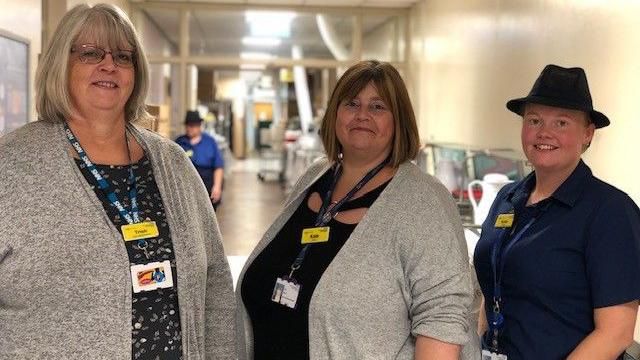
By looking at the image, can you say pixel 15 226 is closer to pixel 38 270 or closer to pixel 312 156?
pixel 38 270

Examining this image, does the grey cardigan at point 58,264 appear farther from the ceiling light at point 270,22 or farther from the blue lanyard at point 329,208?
the ceiling light at point 270,22

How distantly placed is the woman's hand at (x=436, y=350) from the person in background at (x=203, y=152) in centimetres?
611

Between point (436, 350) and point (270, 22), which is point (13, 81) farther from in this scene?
point (270, 22)

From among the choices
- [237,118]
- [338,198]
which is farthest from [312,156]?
[237,118]

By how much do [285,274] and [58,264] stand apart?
0.57 m

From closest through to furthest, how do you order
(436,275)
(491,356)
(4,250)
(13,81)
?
1. (4,250)
2. (436,275)
3. (491,356)
4. (13,81)

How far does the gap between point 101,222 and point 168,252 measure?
0.16m

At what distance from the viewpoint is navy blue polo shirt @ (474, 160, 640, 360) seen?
5.78 feet

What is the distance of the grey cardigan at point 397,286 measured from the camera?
1.68m

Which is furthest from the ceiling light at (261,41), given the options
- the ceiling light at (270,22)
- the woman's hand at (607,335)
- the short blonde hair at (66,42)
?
the woman's hand at (607,335)

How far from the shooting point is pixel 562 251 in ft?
6.02

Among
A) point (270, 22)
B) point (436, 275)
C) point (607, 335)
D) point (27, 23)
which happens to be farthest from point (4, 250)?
point (270, 22)

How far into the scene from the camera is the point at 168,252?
1.62 meters

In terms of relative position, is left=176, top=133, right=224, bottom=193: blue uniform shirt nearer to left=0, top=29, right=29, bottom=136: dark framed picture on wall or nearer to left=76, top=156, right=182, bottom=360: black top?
left=0, top=29, right=29, bottom=136: dark framed picture on wall
